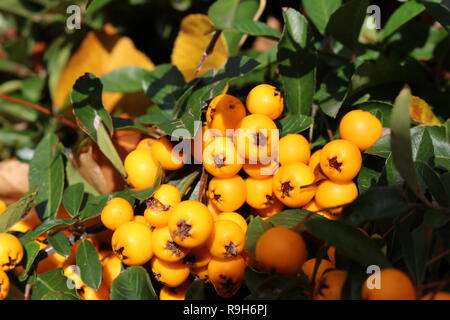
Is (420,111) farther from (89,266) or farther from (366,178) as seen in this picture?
(89,266)

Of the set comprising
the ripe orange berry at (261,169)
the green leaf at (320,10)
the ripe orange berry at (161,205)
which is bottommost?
the ripe orange berry at (161,205)

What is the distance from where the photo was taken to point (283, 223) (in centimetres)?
109

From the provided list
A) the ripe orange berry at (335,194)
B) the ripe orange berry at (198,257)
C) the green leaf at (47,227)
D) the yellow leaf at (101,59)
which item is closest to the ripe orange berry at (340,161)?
the ripe orange berry at (335,194)

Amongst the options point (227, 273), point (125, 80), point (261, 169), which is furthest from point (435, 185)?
point (125, 80)

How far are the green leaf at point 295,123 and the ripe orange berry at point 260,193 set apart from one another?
172 mm

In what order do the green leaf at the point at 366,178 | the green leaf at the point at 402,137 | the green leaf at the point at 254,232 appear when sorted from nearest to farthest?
the green leaf at the point at 402,137 → the green leaf at the point at 254,232 → the green leaf at the point at 366,178

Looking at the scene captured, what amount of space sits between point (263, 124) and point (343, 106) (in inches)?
14.5

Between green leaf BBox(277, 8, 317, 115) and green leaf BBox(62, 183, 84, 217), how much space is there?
2.24 feet

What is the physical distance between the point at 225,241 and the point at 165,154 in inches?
12.4

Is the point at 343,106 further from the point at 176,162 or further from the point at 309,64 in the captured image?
the point at 176,162

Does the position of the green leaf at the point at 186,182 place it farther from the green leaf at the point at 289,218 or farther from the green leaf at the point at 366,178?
the green leaf at the point at 366,178

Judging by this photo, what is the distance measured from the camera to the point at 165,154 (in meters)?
1.23

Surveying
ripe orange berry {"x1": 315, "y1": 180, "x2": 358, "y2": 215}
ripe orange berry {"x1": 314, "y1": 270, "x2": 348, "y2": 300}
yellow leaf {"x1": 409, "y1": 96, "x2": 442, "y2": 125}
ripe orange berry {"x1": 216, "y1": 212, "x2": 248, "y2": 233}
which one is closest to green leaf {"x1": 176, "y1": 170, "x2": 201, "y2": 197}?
ripe orange berry {"x1": 216, "y1": 212, "x2": 248, "y2": 233}

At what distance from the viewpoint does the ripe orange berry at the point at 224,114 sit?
120 centimetres
